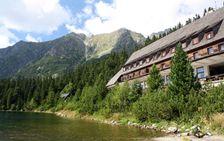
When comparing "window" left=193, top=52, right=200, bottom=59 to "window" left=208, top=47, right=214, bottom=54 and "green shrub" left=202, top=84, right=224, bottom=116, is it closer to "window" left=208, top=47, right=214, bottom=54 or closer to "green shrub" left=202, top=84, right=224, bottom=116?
"window" left=208, top=47, right=214, bottom=54

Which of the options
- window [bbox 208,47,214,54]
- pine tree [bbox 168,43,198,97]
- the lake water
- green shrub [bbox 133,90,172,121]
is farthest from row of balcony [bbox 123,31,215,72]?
the lake water

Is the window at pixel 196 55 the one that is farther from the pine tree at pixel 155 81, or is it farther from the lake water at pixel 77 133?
the lake water at pixel 77 133

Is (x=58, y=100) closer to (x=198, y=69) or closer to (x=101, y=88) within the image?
(x=101, y=88)

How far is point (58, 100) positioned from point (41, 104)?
16.5 meters

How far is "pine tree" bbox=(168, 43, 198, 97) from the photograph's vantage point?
4559 centimetres

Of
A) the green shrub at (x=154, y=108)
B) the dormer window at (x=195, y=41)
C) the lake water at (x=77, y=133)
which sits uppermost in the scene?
the dormer window at (x=195, y=41)

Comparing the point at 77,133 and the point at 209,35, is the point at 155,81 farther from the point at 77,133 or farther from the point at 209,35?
the point at 77,133

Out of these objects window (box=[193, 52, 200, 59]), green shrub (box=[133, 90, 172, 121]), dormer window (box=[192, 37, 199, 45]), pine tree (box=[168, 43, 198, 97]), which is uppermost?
dormer window (box=[192, 37, 199, 45])

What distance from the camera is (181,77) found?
46.0 metres

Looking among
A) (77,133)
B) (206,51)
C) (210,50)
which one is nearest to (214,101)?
(210,50)

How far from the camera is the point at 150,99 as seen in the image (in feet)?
169

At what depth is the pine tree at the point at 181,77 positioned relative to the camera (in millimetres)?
45594

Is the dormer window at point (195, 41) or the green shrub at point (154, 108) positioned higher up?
the dormer window at point (195, 41)

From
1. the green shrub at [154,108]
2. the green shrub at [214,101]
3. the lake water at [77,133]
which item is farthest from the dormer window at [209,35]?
the lake water at [77,133]
